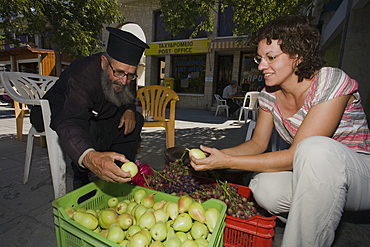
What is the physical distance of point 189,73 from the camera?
557 inches

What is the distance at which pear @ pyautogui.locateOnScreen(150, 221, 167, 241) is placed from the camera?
1131 mm

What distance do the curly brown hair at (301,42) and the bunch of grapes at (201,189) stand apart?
38.7 inches

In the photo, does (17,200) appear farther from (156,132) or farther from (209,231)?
(156,132)

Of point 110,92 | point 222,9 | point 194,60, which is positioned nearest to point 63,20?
point 222,9

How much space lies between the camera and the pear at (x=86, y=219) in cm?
117

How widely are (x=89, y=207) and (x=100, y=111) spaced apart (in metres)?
0.90

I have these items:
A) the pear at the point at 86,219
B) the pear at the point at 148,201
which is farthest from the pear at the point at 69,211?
the pear at the point at 148,201

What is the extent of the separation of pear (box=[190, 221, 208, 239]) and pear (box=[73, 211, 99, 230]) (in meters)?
0.55

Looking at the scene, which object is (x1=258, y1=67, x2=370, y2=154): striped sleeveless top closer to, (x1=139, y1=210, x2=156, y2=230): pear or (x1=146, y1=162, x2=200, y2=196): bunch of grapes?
(x1=146, y1=162, x2=200, y2=196): bunch of grapes

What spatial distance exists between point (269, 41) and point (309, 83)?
412 millimetres

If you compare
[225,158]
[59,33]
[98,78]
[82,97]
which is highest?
[59,33]

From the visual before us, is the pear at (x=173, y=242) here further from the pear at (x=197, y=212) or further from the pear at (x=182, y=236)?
the pear at (x=197, y=212)

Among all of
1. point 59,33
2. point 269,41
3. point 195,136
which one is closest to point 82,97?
point 269,41

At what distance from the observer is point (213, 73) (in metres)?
12.9
